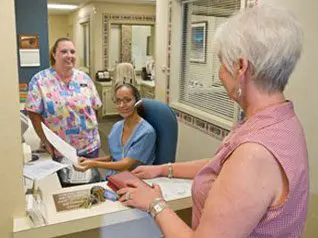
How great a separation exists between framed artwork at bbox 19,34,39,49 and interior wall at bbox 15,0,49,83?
39 mm

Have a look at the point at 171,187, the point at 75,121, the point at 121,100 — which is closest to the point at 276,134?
the point at 171,187

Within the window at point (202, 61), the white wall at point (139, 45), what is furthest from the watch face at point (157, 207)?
the white wall at point (139, 45)

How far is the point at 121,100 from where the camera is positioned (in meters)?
1.91

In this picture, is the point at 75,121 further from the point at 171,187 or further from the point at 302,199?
the point at 302,199

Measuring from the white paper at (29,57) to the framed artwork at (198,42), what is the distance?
1708mm

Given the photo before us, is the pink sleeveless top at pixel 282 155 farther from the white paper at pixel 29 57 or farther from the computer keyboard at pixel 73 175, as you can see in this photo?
the white paper at pixel 29 57

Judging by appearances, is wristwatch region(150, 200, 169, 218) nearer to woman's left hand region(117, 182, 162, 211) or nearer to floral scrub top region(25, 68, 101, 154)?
woman's left hand region(117, 182, 162, 211)

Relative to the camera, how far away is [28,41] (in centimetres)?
362

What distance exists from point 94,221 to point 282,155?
68cm

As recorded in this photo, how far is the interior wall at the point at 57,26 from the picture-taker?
10.6m


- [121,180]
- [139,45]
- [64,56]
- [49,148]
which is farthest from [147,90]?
[121,180]

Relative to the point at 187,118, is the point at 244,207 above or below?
above

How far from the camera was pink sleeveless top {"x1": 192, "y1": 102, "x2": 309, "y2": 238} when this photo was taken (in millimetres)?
727

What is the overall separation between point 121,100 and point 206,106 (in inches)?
59.2
